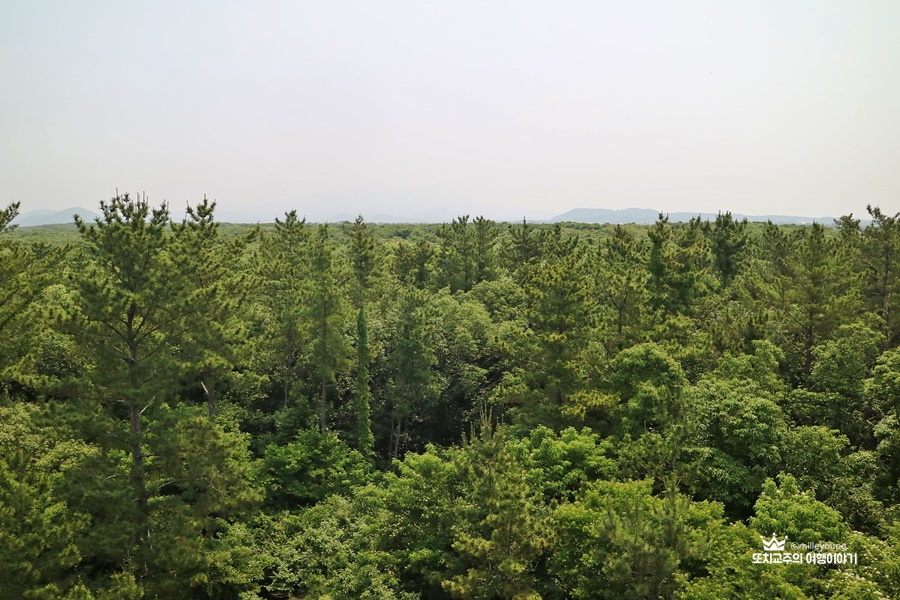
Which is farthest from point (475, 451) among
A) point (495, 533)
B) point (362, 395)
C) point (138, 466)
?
point (362, 395)

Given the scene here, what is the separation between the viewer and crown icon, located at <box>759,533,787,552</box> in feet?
42.0

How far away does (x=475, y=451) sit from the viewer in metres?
16.4

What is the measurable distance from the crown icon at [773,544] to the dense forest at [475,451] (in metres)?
0.35

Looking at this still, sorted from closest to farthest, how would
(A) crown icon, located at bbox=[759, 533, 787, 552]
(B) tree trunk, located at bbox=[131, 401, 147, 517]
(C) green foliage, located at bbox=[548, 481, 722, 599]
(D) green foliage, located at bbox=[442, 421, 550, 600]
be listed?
(C) green foliage, located at bbox=[548, 481, 722, 599] < (A) crown icon, located at bbox=[759, 533, 787, 552] < (D) green foliage, located at bbox=[442, 421, 550, 600] < (B) tree trunk, located at bbox=[131, 401, 147, 517]

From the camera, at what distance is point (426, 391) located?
3475 cm

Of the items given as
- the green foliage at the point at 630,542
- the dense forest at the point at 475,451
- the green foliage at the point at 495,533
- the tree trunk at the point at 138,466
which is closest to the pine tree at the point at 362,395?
the dense forest at the point at 475,451

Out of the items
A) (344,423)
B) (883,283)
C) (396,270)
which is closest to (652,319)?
(883,283)

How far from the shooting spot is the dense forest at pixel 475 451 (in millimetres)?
13625

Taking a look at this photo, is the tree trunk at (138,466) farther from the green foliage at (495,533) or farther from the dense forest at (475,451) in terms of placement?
the green foliage at (495,533)

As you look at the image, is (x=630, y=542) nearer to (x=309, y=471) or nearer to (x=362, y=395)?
(x=309, y=471)

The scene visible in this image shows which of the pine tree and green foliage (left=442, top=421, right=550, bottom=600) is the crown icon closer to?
green foliage (left=442, top=421, right=550, bottom=600)

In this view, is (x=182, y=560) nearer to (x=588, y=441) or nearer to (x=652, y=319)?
(x=588, y=441)

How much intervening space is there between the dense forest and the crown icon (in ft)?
1.16

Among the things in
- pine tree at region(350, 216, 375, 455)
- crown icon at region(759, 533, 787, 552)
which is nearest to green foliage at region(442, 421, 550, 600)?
crown icon at region(759, 533, 787, 552)
